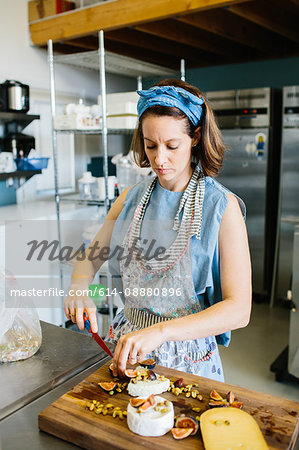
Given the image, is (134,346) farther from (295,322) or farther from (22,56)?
(22,56)

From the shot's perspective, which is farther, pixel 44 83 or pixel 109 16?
pixel 44 83

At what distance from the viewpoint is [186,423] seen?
89cm

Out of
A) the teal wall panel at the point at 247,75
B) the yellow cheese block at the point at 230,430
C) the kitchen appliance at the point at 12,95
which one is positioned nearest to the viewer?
the yellow cheese block at the point at 230,430

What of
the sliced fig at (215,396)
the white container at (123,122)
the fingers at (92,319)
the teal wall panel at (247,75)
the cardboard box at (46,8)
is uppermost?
the cardboard box at (46,8)

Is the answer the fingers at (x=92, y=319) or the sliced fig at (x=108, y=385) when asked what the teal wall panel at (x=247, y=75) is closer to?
the fingers at (x=92, y=319)

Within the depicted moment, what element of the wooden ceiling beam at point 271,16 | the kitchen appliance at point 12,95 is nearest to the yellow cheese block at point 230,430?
the wooden ceiling beam at point 271,16

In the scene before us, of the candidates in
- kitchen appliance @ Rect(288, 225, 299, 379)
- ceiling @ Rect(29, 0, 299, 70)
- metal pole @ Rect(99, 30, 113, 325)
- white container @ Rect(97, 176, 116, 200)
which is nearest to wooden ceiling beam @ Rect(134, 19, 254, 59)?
ceiling @ Rect(29, 0, 299, 70)

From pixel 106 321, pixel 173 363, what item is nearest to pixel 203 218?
pixel 173 363

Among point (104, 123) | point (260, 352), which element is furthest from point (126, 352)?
point (260, 352)

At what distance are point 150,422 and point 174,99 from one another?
84 cm

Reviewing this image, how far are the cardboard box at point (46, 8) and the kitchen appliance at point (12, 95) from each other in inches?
27.0

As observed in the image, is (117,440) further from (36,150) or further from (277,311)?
(277,311)

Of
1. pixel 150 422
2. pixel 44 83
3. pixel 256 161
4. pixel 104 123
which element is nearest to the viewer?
pixel 150 422

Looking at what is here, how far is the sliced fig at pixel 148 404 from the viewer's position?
0.89 meters
